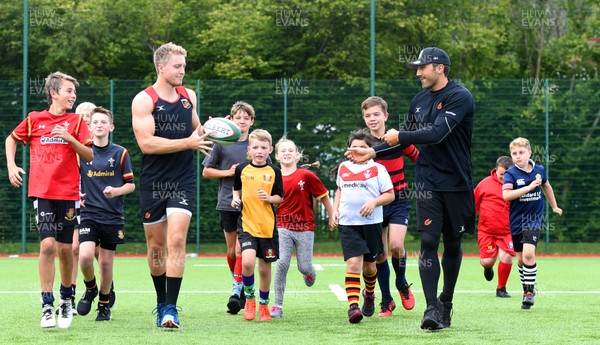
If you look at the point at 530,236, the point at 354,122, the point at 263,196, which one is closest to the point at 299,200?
the point at 263,196

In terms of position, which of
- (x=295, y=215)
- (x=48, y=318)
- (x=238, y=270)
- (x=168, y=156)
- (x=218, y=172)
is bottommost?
(x=48, y=318)

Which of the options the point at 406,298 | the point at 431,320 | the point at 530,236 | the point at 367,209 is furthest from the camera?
the point at 530,236

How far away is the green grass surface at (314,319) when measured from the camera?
6855 mm

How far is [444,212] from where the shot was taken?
298 inches

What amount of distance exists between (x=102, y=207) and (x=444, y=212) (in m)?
2.93

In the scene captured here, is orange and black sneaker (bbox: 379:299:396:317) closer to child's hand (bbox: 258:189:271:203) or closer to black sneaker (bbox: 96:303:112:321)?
child's hand (bbox: 258:189:271:203)

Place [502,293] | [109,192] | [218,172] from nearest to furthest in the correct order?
[109,192] < [218,172] < [502,293]

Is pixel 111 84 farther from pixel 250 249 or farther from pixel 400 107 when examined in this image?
pixel 250 249

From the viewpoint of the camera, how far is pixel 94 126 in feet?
28.3

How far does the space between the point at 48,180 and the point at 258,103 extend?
11.4 meters

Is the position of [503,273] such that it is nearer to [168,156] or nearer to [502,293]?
[502,293]

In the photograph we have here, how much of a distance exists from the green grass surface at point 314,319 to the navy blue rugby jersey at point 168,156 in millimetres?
1107

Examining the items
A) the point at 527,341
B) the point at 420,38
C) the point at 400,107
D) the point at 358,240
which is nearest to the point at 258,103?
the point at 400,107

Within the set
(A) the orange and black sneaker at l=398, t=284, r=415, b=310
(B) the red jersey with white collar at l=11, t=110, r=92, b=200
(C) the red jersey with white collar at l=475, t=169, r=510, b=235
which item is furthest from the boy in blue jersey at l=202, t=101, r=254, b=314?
(C) the red jersey with white collar at l=475, t=169, r=510, b=235
